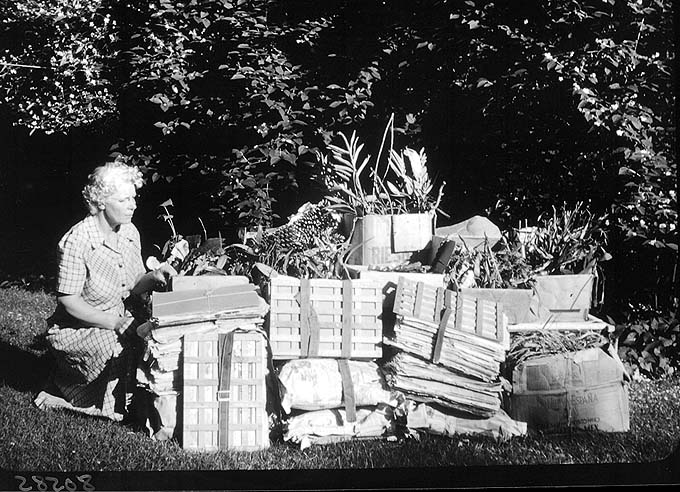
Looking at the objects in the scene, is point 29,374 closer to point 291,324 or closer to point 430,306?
point 291,324

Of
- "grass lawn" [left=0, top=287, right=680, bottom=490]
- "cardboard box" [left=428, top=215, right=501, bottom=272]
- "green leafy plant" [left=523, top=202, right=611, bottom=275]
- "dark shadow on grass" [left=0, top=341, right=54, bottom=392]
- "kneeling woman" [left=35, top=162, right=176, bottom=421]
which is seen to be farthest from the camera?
"dark shadow on grass" [left=0, top=341, right=54, bottom=392]

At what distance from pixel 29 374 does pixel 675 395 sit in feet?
14.2

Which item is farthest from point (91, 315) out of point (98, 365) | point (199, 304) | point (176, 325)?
point (199, 304)

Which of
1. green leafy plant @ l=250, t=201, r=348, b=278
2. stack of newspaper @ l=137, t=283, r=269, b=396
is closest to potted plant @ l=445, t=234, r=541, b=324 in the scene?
green leafy plant @ l=250, t=201, r=348, b=278

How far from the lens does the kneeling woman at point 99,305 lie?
3930mm

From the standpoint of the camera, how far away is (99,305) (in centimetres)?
409

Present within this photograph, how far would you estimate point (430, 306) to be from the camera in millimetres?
3770

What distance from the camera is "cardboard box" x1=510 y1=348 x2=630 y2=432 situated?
12.3 feet

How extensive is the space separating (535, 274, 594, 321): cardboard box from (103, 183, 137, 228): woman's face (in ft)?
8.10

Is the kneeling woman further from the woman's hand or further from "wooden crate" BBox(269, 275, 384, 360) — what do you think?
"wooden crate" BBox(269, 275, 384, 360)

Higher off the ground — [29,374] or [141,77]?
[141,77]

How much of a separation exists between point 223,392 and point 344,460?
71 centimetres

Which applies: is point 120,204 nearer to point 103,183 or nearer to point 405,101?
point 103,183

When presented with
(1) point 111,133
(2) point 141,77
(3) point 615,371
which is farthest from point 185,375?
(1) point 111,133
